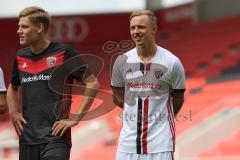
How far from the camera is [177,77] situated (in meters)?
4.54

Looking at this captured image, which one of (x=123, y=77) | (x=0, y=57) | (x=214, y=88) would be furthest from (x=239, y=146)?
(x=0, y=57)

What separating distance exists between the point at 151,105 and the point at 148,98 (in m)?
0.05

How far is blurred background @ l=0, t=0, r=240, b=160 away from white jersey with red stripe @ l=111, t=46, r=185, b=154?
511 cm

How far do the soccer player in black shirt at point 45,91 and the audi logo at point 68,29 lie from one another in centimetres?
1355

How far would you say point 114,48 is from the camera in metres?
6.02

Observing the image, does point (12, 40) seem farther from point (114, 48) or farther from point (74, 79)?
point (74, 79)

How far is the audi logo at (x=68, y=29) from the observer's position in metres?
18.1

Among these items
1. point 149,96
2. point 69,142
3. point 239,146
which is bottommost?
point 239,146

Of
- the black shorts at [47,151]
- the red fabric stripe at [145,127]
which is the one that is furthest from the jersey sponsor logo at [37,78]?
the red fabric stripe at [145,127]

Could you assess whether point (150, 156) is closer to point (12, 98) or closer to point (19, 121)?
point (19, 121)

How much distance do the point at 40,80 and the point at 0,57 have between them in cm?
1410

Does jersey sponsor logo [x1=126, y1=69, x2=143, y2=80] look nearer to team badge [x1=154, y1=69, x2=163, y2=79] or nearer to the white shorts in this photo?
team badge [x1=154, y1=69, x2=163, y2=79]

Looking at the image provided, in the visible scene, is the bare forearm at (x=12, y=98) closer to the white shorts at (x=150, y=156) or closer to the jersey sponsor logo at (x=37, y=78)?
the jersey sponsor logo at (x=37, y=78)

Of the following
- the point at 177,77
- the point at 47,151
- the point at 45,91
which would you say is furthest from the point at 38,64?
the point at 177,77
